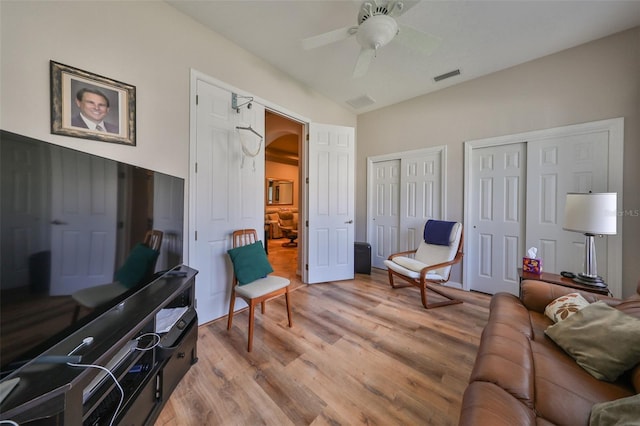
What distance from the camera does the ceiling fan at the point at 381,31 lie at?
155 cm

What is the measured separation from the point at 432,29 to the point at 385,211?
8.15ft

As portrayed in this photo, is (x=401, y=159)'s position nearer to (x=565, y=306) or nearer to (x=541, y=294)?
(x=541, y=294)

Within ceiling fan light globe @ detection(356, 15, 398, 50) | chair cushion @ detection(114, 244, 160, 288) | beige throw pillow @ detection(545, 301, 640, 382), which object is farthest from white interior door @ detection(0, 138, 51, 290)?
beige throw pillow @ detection(545, 301, 640, 382)

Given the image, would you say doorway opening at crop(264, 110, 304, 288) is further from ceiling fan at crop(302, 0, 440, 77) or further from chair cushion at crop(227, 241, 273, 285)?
ceiling fan at crop(302, 0, 440, 77)

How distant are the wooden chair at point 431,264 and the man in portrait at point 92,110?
10.0 ft

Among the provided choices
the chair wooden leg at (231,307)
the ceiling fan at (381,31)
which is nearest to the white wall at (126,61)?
the chair wooden leg at (231,307)

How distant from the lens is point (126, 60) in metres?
1.66

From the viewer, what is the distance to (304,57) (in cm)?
255

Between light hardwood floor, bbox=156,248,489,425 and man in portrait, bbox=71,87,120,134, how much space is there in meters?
1.83

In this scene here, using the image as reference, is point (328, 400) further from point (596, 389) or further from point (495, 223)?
point (495, 223)

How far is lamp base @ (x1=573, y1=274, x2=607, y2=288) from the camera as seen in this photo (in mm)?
1682

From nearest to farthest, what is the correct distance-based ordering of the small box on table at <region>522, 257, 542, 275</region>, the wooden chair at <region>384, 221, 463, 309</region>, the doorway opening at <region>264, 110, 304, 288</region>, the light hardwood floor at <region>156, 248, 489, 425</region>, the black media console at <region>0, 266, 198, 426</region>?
1. the black media console at <region>0, 266, 198, 426</region>
2. the light hardwood floor at <region>156, 248, 489, 425</region>
3. the small box on table at <region>522, 257, 542, 275</region>
4. the wooden chair at <region>384, 221, 463, 309</region>
5. the doorway opening at <region>264, 110, 304, 288</region>

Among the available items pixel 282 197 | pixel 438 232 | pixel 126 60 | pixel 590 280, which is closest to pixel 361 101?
pixel 438 232

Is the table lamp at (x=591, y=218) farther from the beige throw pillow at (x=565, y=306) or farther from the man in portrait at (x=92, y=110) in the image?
the man in portrait at (x=92, y=110)
